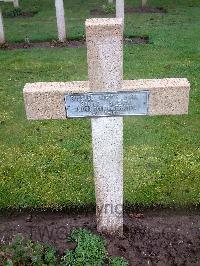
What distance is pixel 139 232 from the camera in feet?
15.6

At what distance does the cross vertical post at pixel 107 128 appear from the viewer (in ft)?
11.4

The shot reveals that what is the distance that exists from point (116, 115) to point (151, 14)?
12097 mm

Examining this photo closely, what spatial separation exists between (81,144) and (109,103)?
283 centimetres

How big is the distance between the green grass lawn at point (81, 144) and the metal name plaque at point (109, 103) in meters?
1.83

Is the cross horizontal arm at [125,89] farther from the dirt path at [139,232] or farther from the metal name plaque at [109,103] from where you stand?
the dirt path at [139,232]

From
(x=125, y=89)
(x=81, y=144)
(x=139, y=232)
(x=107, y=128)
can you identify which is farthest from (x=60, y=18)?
(x=125, y=89)

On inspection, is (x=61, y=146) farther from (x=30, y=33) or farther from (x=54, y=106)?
(x=30, y=33)

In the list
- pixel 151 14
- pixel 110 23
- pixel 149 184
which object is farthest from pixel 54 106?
pixel 151 14

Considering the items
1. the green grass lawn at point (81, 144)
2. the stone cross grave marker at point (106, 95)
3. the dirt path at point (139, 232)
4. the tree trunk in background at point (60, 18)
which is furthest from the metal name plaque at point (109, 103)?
the tree trunk in background at point (60, 18)

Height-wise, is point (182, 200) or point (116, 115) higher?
point (116, 115)

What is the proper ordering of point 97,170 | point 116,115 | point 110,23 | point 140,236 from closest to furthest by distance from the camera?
point 110,23
point 116,115
point 97,170
point 140,236

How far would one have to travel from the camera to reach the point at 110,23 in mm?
3416

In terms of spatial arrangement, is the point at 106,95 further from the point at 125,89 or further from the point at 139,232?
the point at 139,232

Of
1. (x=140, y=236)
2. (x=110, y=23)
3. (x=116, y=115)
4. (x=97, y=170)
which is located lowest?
(x=140, y=236)
